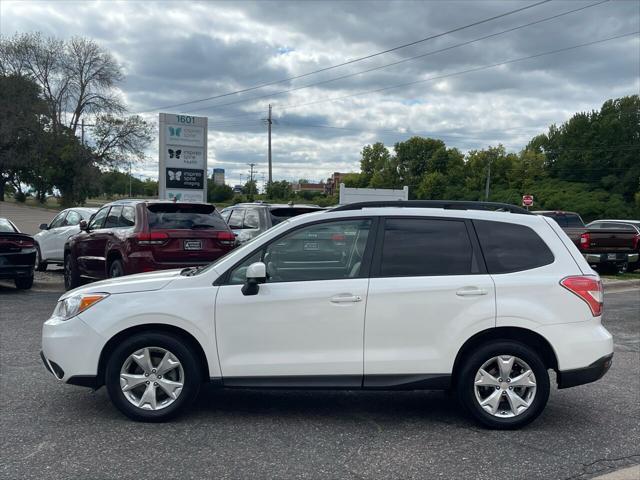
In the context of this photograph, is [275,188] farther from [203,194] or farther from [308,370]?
[308,370]

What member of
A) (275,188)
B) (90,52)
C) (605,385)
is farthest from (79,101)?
(605,385)

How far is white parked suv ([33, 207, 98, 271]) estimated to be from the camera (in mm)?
15068

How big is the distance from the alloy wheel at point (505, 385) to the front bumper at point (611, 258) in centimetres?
1468

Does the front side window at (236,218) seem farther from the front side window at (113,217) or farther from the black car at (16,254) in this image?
the black car at (16,254)

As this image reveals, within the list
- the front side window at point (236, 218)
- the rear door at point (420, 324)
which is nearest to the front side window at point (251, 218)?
the front side window at point (236, 218)

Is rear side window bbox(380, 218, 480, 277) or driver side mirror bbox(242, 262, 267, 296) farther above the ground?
rear side window bbox(380, 218, 480, 277)

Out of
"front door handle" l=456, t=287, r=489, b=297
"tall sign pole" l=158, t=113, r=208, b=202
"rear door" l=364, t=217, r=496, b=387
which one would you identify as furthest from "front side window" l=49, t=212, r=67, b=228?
"front door handle" l=456, t=287, r=489, b=297

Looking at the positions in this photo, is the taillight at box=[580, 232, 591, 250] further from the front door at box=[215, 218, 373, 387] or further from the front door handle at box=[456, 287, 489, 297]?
the front door at box=[215, 218, 373, 387]

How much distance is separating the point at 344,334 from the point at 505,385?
132cm

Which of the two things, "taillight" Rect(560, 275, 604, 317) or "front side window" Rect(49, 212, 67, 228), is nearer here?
"taillight" Rect(560, 275, 604, 317)

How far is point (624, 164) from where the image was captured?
93.6 metres

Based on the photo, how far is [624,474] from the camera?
13.7 ft

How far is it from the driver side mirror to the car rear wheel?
5.88 meters

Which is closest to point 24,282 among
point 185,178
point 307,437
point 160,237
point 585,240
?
point 160,237
